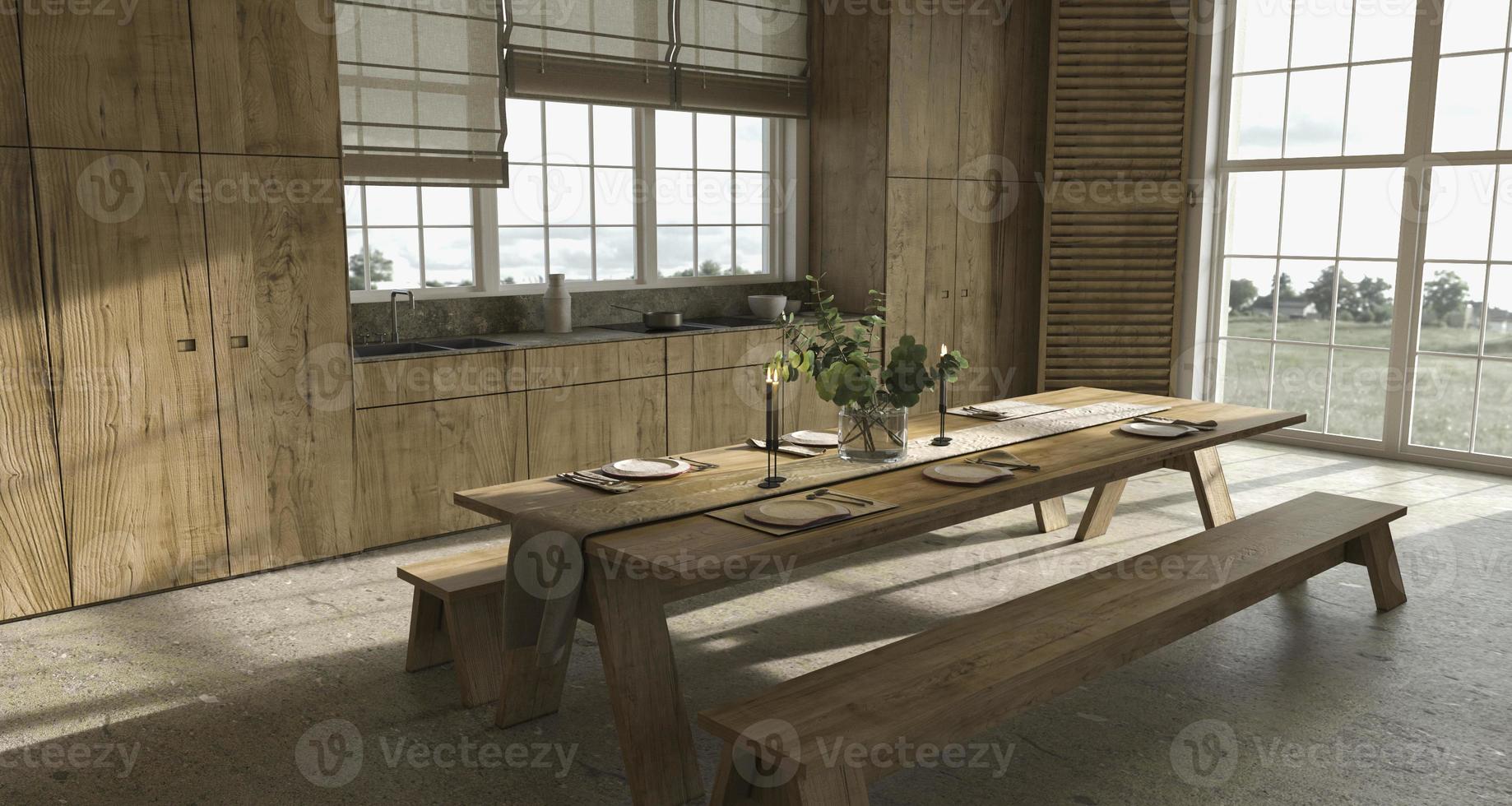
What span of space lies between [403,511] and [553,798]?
7.51 ft

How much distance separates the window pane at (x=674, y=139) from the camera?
19.5ft

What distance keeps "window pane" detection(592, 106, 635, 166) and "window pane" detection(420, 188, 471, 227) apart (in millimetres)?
737

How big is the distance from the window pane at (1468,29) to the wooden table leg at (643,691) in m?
5.49

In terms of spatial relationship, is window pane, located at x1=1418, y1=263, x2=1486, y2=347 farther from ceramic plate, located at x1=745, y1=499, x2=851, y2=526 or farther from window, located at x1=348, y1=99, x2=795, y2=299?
ceramic plate, located at x1=745, y1=499, x2=851, y2=526

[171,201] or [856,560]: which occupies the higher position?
[171,201]

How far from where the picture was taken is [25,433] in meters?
3.74

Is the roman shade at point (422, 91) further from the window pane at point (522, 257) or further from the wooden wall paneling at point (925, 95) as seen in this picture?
the wooden wall paneling at point (925, 95)

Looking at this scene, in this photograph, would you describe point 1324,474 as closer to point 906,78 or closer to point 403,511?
point 906,78

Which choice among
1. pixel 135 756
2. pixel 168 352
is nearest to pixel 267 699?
pixel 135 756

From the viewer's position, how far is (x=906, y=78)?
6113 mm

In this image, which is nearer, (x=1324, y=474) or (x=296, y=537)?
(x=296, y=537)

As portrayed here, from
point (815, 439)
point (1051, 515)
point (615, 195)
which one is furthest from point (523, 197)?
point (1051, 515)

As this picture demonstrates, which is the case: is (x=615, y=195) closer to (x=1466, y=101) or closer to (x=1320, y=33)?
(x=1320, y=33)

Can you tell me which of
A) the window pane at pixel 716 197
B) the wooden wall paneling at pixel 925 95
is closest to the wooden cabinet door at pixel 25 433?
the window pane at pixel 716 197
